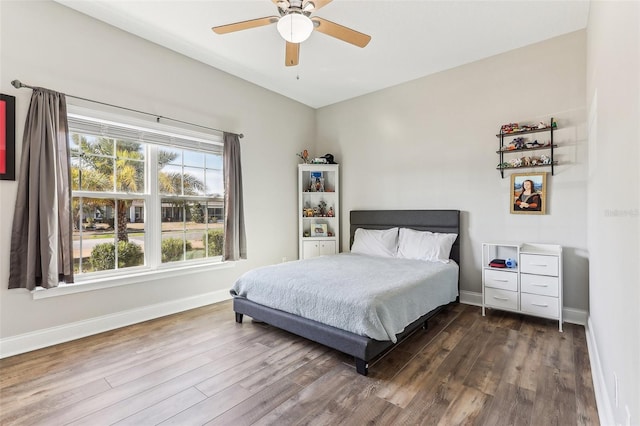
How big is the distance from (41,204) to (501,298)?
4406 millimetres

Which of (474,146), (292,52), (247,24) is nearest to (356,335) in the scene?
(292,52)

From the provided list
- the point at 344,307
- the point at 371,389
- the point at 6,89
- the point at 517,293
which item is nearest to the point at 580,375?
the point at 517,293

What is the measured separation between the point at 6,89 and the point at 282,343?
3.10 m

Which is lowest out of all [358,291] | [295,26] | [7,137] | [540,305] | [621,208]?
[540,305]

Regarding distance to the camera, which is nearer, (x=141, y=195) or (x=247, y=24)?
(x=247, y=24)

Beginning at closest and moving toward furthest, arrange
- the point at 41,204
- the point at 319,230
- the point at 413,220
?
the point at 41,204, the point at 413,220, the point at 319,230

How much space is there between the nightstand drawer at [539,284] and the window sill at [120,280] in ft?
11.4

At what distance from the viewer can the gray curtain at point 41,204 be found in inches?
96.9

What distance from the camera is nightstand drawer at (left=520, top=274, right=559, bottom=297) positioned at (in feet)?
9.45

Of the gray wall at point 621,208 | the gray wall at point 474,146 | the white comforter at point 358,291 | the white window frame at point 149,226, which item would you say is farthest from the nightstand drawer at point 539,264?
the white window frame at point 149,226

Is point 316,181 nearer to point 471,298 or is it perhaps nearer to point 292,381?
point 471,298

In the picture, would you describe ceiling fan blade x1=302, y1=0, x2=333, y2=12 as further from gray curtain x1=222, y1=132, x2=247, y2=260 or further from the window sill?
the window sill

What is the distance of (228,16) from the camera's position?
9.18 feet

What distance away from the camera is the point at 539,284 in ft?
9.70
